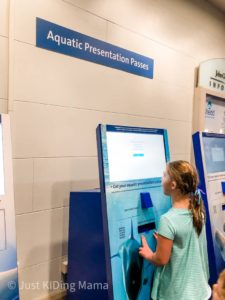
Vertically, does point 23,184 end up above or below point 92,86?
below

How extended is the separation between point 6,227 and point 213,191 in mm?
1497

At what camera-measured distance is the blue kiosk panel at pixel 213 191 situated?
6.65ft

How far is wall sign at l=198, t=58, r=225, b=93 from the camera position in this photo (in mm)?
2938

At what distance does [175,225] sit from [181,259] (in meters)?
0.20

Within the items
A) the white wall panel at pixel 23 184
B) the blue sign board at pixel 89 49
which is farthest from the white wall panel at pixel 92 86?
the white wall panel at pixel 23 184

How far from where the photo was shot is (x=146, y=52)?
2420 mm

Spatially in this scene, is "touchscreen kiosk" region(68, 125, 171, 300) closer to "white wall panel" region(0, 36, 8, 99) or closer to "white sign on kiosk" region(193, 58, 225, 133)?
"white wall panel" region(0, 36, 8, 99)

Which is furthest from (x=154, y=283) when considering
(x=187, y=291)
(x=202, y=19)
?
(x=202, y=19)

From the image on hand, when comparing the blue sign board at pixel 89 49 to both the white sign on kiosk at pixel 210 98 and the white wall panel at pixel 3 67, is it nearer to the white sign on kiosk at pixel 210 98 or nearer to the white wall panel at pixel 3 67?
the white wall panel at pixel 3 67

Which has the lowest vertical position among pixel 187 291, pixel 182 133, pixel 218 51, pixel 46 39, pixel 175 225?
pixel 187 291

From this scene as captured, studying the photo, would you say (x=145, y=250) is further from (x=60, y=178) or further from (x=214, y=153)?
(x=214, y=153)

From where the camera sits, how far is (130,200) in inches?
61.0

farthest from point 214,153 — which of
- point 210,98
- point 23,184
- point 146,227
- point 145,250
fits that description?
point 23,184

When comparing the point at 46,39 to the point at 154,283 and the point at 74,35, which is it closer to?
the point at 74,35
